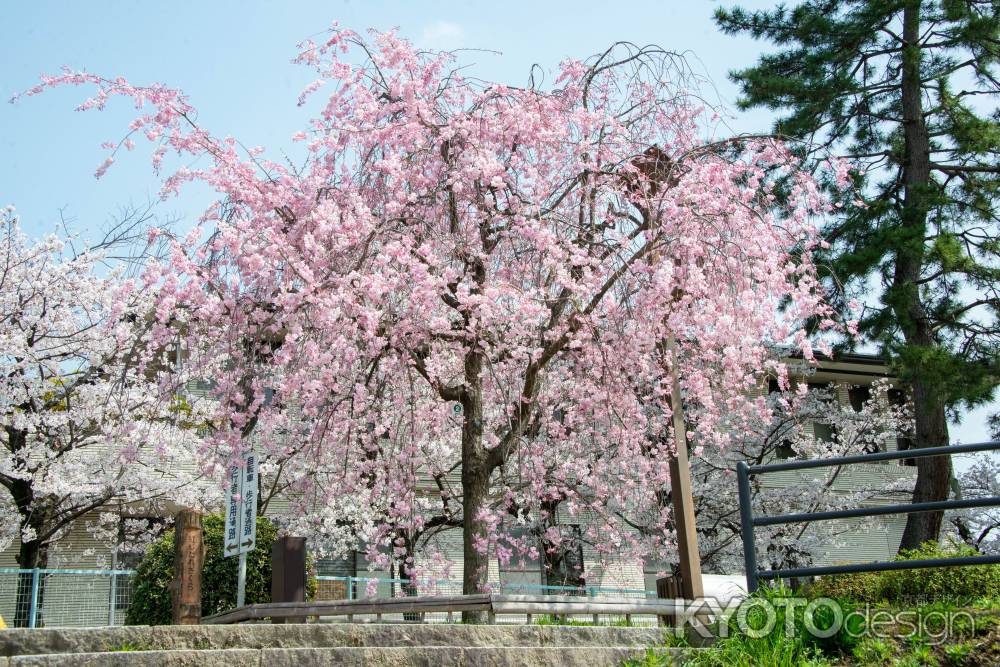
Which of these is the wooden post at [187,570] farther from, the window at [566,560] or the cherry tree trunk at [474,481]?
Answer: the window at [566,560]

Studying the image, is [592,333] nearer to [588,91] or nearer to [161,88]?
A: [588,91]

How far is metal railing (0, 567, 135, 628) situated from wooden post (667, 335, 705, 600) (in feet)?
32.0

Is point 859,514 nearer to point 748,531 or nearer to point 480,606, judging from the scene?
point 748,531

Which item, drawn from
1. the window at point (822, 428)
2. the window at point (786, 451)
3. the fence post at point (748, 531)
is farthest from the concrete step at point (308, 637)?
the window at point (822, 428)

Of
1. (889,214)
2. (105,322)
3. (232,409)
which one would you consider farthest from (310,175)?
(889,214)

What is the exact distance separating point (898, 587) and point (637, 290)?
439cm

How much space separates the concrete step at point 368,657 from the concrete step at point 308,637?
209 millimetres

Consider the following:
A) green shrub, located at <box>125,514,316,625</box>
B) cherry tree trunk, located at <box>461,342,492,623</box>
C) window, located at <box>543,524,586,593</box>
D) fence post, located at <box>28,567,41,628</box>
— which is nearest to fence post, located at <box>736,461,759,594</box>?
cherry tree trunk, located at <box>461,342,492,623</box>

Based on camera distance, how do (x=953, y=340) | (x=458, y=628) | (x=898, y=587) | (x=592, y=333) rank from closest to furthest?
(x=458, y=628), (x=898, y=587), (x=592, y=333), (x=953, y=340)

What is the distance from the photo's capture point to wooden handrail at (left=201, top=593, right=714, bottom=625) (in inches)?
354

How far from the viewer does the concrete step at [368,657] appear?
5812 millimetres

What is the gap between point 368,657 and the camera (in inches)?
254

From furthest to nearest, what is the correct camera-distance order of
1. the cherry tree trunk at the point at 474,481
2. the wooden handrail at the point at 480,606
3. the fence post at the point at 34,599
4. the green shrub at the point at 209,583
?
the fence post at the point at 34,599 < the green shrub at the point at 209,583 < the cherry tree trunk at the point at 474,481 < the wooden handrail at the point at 480,606

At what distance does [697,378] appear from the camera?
41.2ft
